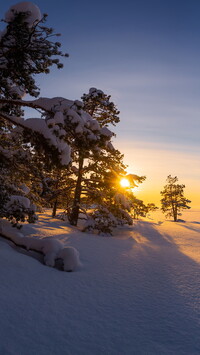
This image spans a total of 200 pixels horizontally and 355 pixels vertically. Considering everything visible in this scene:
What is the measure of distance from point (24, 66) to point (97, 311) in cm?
665

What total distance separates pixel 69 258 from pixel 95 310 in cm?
226

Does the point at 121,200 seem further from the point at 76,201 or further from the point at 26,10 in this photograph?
the point at 26,10

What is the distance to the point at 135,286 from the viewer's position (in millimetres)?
5820

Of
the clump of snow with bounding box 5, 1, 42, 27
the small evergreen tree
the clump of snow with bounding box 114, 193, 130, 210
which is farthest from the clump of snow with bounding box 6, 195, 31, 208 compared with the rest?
the small evergreen tree

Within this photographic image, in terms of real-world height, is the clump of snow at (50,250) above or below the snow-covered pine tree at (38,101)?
below

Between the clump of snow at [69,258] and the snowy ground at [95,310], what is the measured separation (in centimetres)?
21

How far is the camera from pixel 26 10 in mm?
5395

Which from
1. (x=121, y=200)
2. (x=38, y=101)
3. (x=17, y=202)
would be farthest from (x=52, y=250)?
(x=121, y=200)

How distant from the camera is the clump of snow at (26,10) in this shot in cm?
540

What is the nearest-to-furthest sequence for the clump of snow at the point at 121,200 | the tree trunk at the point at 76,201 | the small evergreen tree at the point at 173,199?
1. the tree trunk at the point at 76,201
2. the clump of snow at the point at 121,200
3. the small evergreen tree at the point at 173,199

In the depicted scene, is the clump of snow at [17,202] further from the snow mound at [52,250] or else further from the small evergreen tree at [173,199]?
the small evergreen tree at [173,199]

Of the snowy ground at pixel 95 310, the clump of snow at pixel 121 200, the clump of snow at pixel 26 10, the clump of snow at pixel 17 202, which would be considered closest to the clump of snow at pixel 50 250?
the snowy ground at pixel 95 310

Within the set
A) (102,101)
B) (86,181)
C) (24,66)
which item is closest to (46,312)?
(24,66)

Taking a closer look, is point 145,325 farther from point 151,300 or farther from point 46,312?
point 46,312
